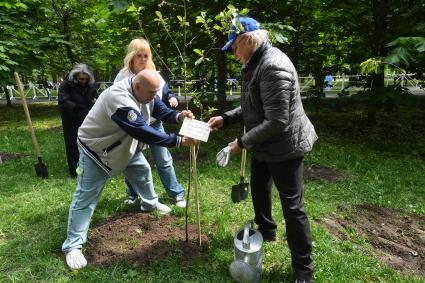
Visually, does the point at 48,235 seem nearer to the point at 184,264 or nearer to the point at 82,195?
the point at 82,195

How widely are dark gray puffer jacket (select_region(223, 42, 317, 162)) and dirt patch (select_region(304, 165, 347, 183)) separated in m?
3.01

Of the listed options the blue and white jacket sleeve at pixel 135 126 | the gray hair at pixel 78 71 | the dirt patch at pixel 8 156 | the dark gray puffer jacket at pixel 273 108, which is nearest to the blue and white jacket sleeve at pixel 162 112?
the blue and white jacket sleeve at pixel 135 126

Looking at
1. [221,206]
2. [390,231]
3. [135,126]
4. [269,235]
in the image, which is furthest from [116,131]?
[390,231]

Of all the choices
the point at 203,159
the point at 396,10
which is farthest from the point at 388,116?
the point at 203,159

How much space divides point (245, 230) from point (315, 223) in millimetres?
1614

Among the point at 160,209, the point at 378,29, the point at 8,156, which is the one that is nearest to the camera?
the point at 160,209

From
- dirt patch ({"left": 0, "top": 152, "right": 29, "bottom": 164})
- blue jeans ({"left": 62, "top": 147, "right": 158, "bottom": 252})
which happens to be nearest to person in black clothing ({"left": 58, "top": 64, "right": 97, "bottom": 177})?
blue jeans ({"left": 62, "top": 147, "right": 158, "bottom": 252})

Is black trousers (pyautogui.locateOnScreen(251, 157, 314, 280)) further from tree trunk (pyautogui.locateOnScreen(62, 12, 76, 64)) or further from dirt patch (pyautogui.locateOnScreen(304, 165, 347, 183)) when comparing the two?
tree trunk (pyautogui.locateOnScreen(62, 12, 76, 64))

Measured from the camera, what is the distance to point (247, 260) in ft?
9.73

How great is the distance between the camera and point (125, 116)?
3039 millimetres

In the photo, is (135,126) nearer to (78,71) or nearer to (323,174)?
(78,71)

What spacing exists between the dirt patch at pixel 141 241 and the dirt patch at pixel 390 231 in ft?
5.44

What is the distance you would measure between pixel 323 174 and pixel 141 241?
349 centimetres

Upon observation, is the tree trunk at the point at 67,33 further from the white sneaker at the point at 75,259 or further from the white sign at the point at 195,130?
the white sign at the point at 195,130
